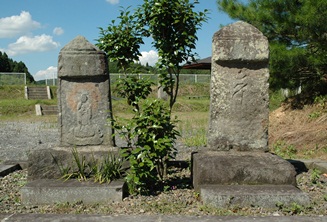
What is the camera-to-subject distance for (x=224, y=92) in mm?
4277

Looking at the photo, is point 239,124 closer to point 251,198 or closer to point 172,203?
point 251,198

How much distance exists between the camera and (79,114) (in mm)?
4535

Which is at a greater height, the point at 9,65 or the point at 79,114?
the point at 9,65

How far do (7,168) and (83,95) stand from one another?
1806 millimetres

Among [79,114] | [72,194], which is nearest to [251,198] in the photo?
[72,194]

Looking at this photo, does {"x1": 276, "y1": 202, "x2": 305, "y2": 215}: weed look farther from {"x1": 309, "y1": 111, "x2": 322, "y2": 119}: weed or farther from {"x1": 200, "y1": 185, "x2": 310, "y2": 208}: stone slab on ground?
{"x1": 309, "y1": 111, "x2": 322, "y2": 119}: weed

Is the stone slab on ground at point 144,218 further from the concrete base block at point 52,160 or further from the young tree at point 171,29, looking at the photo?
the young tree at point 171,29

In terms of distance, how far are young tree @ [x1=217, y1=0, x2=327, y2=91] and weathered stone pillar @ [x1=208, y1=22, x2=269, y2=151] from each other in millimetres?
2698

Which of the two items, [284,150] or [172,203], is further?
[284,150]

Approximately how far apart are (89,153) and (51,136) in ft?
20.0

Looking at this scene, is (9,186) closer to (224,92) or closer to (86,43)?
(86,43)

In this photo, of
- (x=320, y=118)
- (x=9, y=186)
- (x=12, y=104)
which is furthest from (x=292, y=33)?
(x=12, y=104)

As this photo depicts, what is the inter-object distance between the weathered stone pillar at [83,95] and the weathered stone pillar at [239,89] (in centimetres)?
129

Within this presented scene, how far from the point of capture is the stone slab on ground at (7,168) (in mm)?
5189
